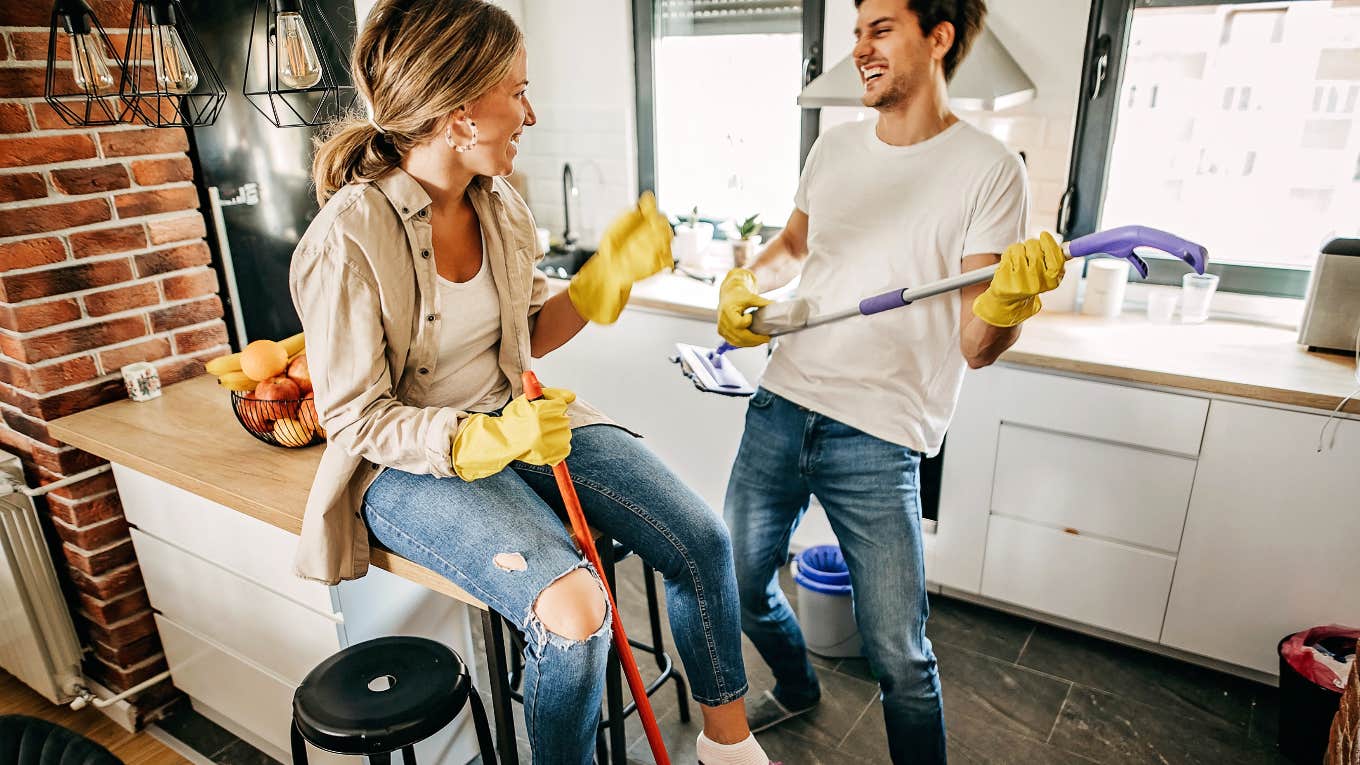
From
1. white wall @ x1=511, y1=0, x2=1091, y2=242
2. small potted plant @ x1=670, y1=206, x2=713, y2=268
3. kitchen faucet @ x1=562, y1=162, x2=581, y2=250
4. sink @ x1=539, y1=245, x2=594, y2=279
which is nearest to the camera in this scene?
white wall @ x1=511, y1=0, x2=1091, y2=242

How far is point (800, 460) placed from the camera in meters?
1.79

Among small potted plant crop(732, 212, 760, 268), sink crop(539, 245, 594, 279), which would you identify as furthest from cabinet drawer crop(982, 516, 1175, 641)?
sink crop(539, 245, 594, 279)

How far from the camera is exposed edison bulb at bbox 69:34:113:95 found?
1.59 m

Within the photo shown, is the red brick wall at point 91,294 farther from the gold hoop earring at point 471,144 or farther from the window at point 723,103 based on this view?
the window at point 723,103

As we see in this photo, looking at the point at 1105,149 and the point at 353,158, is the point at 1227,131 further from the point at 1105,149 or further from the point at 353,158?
the point at 353,158

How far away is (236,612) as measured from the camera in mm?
1873

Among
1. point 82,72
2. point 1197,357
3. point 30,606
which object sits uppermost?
point 82,72

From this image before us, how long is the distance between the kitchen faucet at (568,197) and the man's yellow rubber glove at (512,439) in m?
2.15

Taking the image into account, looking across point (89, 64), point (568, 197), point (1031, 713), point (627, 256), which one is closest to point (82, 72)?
point (89, 64)

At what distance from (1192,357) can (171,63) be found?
2.25 metres

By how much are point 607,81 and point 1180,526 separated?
231 cm

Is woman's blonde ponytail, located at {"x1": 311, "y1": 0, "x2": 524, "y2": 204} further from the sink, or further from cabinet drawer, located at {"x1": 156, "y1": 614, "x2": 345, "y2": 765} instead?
the sink

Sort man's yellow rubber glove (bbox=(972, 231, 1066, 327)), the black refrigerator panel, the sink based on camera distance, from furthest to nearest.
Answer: the sink < the black refrigerator panel < man's yellow rubber glove (bbox=(972, 231, 1066, 327))

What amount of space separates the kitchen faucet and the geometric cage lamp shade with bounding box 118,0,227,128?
50.6 inches
